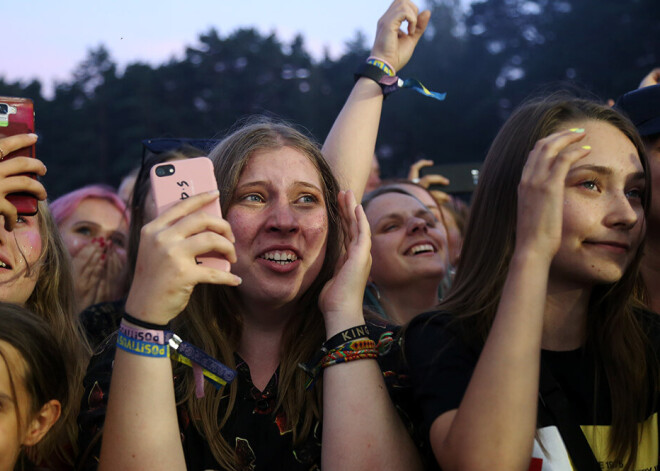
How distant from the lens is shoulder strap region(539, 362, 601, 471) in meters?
2.07

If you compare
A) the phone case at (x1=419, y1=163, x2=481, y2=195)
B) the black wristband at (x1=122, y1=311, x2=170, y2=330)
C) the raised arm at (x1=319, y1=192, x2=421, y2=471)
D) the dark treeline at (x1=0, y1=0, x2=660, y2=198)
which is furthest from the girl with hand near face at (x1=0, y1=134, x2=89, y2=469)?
the dark treeline at (x1=0, y1=0, x2=660, y2=198)

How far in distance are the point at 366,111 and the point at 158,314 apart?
158cm

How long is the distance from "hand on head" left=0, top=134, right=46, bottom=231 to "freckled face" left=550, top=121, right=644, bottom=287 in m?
1.50

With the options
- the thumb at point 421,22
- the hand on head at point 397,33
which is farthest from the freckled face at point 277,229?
the thumb at point 421,22

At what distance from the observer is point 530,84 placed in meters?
33.7

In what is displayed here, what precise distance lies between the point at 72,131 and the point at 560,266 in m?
41.6

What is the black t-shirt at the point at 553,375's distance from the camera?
6.80 feet

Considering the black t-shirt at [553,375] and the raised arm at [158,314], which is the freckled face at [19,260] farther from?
the black t-shirt at [553,375]

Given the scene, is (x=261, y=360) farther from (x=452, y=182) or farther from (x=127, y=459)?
(x=452, y=182)

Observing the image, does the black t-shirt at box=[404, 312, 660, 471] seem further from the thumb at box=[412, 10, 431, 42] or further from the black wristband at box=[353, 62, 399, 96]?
the thumb at box=[412, 10, 431, 42]

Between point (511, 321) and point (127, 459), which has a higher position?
point (511, 321)

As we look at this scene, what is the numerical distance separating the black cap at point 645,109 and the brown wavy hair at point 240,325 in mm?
1231

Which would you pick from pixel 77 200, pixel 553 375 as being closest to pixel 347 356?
pixel 553 375

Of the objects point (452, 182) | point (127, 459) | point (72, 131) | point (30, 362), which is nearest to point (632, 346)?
point (127, 459)
